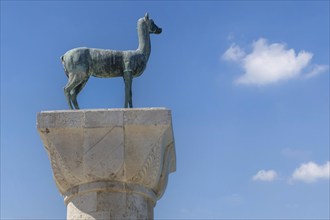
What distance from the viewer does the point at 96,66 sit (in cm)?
1057

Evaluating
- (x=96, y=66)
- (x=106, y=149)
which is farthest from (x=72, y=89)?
(x=106, y=149)

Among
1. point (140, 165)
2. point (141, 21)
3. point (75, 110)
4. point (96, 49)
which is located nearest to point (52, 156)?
point (75, 110)

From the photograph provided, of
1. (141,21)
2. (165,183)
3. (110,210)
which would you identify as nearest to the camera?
(110,210)

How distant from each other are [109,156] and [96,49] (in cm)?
224

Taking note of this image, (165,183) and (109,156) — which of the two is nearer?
(109,156)

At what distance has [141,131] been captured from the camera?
9.55m

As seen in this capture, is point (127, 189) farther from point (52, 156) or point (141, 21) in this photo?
point (141, 21)

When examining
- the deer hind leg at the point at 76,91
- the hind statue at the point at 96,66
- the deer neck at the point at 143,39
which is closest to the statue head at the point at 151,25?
the deer neck at the point at 143,39

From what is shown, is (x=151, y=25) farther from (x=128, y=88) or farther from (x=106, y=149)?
(x=106, y=149)

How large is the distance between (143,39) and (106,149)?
2.61m

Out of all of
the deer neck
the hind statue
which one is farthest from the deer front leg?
the deer neck

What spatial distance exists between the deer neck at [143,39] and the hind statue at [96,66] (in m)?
0.21

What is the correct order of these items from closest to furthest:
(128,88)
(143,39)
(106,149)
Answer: (106,149)
(128,88)
(143,39)

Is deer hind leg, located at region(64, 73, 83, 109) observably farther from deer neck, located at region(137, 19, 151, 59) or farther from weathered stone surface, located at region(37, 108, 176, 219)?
deer neck, located at region(137, 19, 151, 59)
